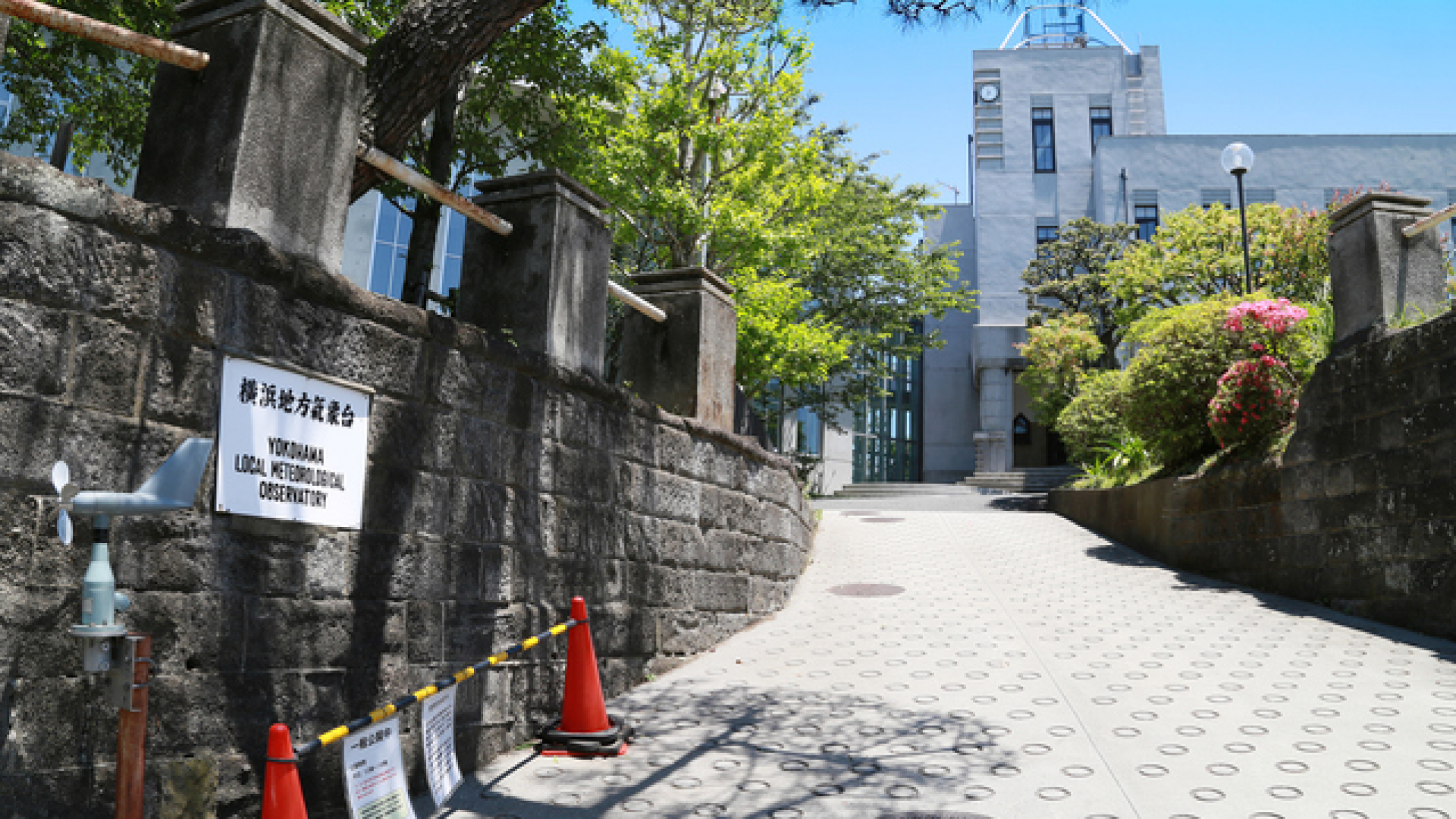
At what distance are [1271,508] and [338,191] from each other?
8984 mm

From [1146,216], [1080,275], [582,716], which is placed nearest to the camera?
[582,716]

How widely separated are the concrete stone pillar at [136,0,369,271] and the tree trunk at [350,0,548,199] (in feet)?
4.43

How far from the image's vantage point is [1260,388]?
962 centimetres

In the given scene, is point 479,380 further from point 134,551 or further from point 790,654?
point 790,654

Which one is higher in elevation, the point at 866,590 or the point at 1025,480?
the point at 1025,480

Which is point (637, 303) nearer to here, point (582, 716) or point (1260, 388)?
point (582, 716)

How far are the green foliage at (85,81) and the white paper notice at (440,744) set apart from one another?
269 inches

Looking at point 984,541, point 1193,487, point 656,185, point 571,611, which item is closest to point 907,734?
point 571,611

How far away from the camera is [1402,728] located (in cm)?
496

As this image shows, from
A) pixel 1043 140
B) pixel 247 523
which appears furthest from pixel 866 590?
pixel 1043 140

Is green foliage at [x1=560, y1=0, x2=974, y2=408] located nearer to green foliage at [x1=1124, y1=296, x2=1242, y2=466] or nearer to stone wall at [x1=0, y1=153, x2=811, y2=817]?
green foliage at [x1=1124, y1=296, x2=1242, y2=466]

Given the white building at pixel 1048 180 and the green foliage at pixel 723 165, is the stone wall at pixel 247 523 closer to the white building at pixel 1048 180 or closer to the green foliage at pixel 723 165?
the green foliage at pixel 723 165

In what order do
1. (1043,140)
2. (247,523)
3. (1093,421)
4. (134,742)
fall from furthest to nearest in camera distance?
1. (1043,140)
2. (1093,421)
3. (247,523)
4. (134,742)

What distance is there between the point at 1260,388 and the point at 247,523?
963 cm
